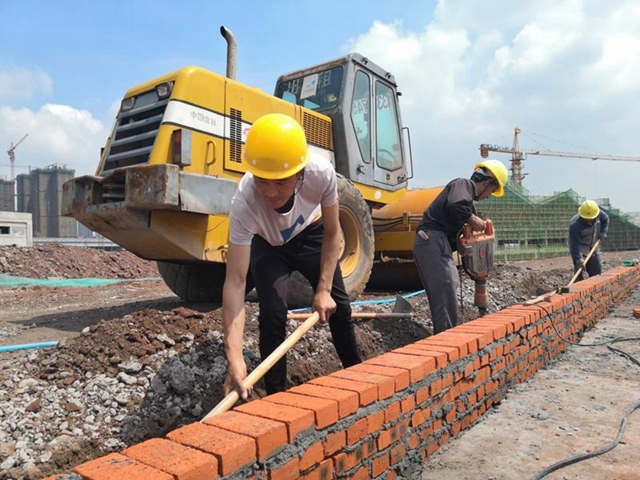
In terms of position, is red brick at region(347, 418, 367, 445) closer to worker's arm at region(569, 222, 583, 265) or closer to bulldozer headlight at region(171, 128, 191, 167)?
bulldozer headlight at region(171, 128, 191, 167)

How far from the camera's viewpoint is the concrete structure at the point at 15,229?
2238 cm

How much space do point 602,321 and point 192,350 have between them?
480cm

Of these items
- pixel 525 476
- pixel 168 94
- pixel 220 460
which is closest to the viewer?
pixel 220 460

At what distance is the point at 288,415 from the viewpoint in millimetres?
1711

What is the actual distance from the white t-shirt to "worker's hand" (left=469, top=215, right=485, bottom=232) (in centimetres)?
190

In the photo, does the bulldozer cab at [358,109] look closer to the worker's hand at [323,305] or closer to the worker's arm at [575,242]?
A: the worker's hand at [323,305]

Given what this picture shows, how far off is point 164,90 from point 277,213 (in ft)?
7.13

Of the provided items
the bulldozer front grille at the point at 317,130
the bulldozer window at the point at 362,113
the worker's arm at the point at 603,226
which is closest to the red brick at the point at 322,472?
the bulldozer front grille at the point at 317,130

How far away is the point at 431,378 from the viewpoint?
2.36 metres

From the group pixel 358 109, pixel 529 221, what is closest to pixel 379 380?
pixel 358 109

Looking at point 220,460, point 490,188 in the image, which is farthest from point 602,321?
point 220,460

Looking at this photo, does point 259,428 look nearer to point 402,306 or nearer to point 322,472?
point 322,472

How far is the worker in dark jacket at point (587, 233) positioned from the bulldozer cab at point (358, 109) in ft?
11.9

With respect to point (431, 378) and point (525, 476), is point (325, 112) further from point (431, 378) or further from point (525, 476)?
point (525, 476)
